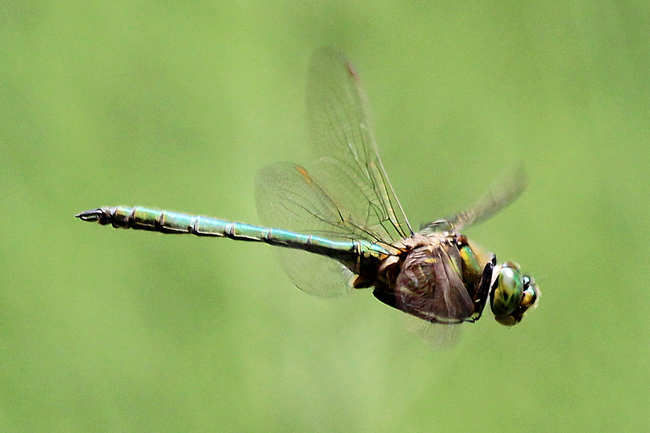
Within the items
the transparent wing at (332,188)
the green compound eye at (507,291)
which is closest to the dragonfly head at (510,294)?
the green compound eye at (507,291)

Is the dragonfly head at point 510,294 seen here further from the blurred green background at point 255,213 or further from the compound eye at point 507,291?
the blurred green background at point 255,213

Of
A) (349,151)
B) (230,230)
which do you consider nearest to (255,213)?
(230,230)

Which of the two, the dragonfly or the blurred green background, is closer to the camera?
the dragonfly

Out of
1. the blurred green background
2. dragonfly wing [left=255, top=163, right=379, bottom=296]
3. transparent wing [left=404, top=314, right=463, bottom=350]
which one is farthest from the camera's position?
the blurred green background

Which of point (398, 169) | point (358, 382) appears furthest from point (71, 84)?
point (358, 382)

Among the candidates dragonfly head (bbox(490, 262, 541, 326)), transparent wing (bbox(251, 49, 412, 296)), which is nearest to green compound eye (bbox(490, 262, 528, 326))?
dragonfly head (bbox(490, 262, 541, 326))

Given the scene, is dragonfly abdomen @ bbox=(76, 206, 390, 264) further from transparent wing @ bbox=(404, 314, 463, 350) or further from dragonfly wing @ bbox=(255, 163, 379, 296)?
transparent wing @ bbox=(404, 314, 463, 350)
